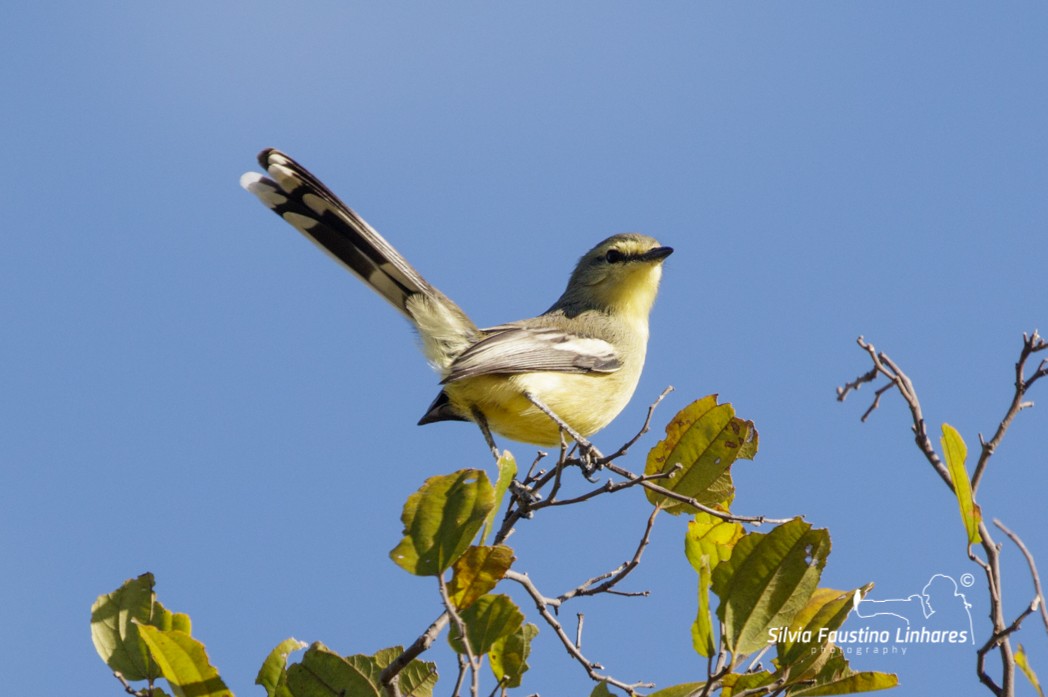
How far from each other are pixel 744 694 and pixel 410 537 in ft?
3.10

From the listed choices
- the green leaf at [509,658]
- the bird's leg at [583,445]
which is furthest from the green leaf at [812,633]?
the bird's leg at [583,445]

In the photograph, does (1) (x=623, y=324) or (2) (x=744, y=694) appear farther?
(1) (x=623, y=324)

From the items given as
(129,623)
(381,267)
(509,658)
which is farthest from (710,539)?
(381,267)

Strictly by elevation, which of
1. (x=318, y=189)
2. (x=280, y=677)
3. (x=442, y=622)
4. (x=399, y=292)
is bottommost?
(x=280, y=677)

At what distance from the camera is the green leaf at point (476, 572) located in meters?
2.73

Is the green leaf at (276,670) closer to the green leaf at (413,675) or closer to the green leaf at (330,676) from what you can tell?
the green leaf at (330,676)

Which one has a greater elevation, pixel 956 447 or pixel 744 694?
pixel 956 447

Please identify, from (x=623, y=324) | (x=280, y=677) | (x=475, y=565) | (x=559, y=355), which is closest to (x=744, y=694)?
(x=475, y=565)

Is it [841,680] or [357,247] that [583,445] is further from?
[841,680]

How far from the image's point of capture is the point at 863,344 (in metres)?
3.13

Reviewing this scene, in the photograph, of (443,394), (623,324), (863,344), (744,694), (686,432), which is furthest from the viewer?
(623,324)

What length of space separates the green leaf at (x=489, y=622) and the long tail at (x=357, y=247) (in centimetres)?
303

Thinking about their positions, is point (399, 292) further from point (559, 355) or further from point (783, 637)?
point (783, 637)

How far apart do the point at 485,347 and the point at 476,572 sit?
2756mm
